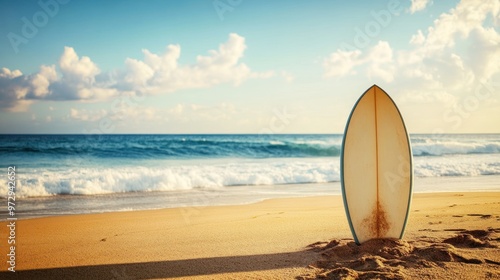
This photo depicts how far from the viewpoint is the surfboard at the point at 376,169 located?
377cm

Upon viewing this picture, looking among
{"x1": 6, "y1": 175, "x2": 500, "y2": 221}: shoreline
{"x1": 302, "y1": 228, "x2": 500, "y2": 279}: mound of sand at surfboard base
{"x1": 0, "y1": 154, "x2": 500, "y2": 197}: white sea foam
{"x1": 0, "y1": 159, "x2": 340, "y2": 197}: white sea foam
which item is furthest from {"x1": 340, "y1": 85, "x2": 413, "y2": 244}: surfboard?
{"x1": 0, "y1": 159, "x2": 340, "y2": 197}: white sea foam

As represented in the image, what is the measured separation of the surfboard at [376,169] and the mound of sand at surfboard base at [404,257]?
0.24 m

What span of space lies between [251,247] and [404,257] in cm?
159

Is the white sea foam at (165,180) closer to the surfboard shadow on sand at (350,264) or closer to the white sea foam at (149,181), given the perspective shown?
the white sea foam at (149,181)

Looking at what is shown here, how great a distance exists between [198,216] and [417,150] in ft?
80.2

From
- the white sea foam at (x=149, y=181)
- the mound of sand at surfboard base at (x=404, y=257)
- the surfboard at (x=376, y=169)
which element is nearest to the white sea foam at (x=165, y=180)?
the white sea foam at (x=149, y=181)

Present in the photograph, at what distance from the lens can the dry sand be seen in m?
3.08

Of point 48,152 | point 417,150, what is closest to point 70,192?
point 48,152

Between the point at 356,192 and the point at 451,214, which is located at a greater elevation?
the point at 356,192

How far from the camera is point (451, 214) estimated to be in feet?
17.6

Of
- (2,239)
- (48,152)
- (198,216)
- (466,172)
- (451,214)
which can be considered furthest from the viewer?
(48,152)

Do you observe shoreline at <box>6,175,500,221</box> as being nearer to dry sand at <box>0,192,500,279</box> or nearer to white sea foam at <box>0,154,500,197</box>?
white sea foam at <box>0,154,500,197</box>

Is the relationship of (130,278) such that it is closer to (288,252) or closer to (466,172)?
(288,252)

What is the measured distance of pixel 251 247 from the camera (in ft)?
12.8
